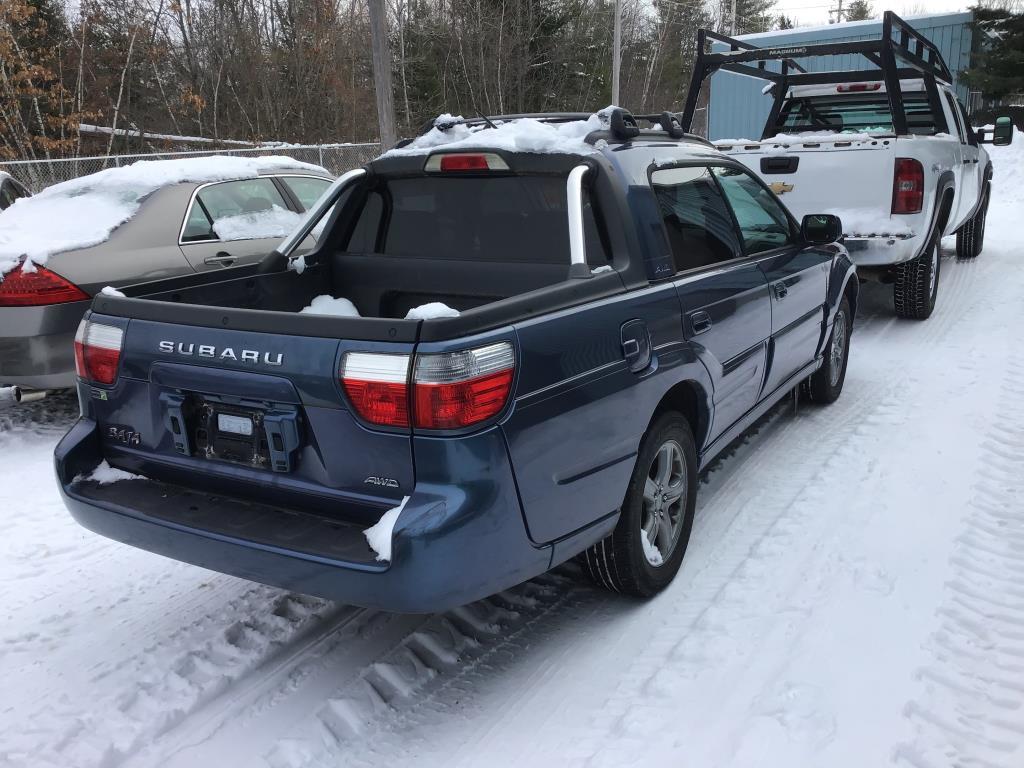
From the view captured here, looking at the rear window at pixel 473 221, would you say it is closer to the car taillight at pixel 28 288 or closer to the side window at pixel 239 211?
the car taillight at pixel 28 288

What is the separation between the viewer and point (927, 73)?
8719 millimetres

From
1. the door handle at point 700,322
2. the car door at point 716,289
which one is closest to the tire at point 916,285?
the car door at point 716,289

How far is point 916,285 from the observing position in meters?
7.83

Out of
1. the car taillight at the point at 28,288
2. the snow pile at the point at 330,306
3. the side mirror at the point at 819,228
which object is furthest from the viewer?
the car taillight at the point at 28,288

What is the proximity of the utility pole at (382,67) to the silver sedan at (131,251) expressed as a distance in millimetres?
5419

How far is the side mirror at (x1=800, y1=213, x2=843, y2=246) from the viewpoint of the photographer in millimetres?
4949

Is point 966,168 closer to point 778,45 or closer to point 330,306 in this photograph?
point 330,306

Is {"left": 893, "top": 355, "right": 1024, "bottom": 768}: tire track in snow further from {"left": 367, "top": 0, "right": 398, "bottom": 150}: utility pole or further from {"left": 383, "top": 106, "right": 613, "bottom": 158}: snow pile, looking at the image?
{"left": 367, "top": 0, "right": 398, "bottom": 150}: utility pole

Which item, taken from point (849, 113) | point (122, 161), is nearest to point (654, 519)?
point (849, 113)

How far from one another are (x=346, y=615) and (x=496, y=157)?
1.99 m

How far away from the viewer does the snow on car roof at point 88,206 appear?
17.6ft

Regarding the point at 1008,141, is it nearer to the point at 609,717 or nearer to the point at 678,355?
the point at 678,355

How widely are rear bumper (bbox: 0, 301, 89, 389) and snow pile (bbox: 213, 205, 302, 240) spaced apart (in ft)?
4.31

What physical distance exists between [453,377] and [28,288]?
13.5 feet
